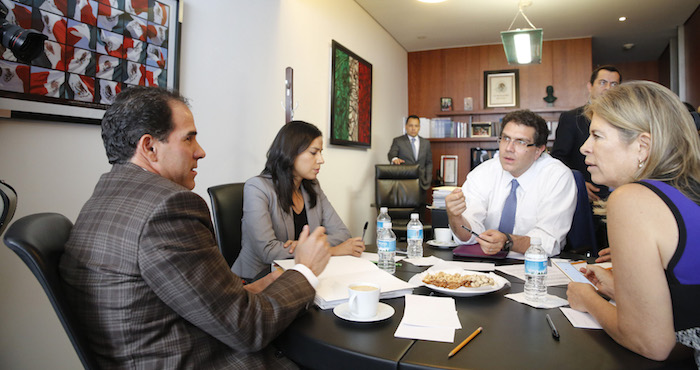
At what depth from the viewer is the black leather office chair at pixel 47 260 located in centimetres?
72

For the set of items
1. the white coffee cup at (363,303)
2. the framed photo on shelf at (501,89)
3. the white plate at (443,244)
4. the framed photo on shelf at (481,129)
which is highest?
the framed photo on shelf at (501,89)

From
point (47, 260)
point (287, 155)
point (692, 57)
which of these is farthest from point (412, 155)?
point (47, 260)

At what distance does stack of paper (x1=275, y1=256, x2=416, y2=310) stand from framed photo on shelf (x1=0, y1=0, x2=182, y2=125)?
119cm

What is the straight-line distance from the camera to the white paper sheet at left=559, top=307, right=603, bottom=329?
3.27ft

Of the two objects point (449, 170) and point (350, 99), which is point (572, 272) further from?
point (449, 170)

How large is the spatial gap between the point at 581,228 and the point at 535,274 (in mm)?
1184

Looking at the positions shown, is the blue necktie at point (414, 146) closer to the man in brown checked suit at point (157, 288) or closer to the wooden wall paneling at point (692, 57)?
the wooden wall paneling at point (692, 57)

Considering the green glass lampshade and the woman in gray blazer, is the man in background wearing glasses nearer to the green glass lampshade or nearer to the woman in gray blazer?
the green glass lampshade

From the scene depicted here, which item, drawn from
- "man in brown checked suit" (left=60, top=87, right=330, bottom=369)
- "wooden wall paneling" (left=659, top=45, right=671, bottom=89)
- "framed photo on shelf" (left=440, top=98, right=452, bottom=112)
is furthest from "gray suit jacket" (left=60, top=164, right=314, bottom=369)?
"wooden wall paneling" (left=659, top=45, right=671, bottom=89)

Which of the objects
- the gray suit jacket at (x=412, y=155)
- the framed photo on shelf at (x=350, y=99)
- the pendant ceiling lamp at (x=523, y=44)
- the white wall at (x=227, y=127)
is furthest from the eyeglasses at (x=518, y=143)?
the gray suit jacket at (x=412, y=155)

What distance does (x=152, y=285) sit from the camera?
85cm

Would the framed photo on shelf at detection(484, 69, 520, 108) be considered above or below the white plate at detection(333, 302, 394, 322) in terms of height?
above

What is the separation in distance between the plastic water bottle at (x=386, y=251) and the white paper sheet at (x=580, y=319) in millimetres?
574

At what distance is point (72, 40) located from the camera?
6.00ft
